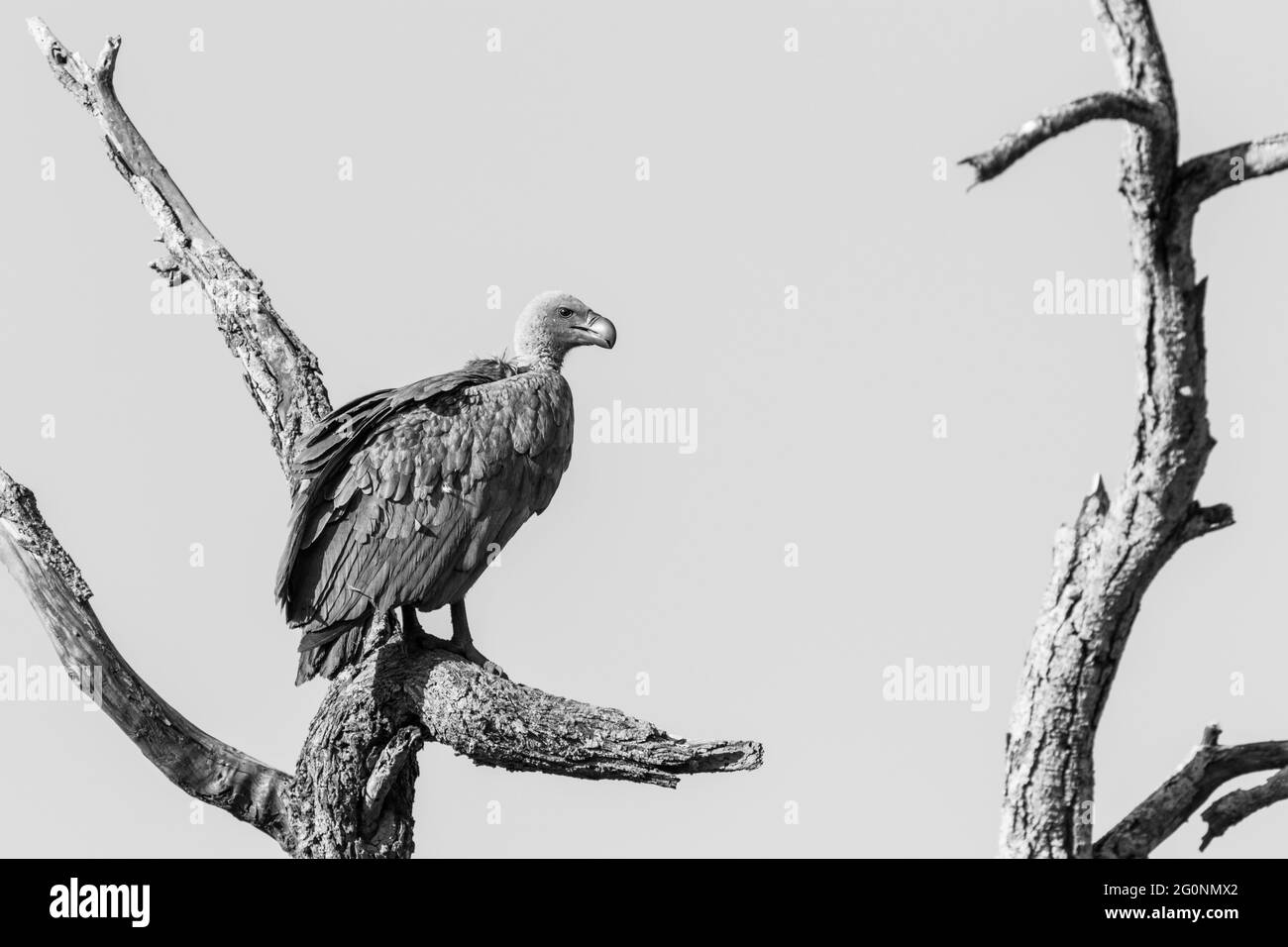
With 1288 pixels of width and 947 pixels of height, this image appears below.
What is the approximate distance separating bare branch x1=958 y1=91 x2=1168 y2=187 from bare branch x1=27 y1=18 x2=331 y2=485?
5157 millimetres

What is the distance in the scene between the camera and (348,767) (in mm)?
7895

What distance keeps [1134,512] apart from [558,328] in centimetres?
483

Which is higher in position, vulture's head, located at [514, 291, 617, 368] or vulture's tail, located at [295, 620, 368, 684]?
vulture's head, located at [514, 291, 617, 368]

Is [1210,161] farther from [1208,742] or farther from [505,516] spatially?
[505,516]

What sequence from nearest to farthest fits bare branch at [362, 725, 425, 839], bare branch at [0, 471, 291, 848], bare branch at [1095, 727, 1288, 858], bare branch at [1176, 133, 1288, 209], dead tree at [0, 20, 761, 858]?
bare branch at [1176, 133, 1288, 209]
bare branch at [1095, 727, 1288, 858]
dead tree at [0, 20, 761, 858]
bare branch at [0, 471, 291, 848]
bare branch at [362, 725, 425, 839]

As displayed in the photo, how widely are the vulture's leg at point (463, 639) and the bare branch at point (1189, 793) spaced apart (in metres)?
3.41

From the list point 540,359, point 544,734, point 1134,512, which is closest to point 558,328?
point 540,359

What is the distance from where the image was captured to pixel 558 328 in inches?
396

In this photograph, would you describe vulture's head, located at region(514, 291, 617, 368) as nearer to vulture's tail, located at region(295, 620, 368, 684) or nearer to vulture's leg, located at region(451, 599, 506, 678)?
vulture's leg, located at region(451, 599, 506, 678)

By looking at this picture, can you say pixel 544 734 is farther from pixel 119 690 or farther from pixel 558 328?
pixel 558 328

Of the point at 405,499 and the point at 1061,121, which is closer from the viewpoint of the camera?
the point at 1061,121

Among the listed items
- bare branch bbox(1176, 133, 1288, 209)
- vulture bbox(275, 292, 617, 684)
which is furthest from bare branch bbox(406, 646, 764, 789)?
bare branch bbox(1176, 133, 1288, 209)

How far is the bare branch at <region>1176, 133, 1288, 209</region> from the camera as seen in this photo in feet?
17.9
